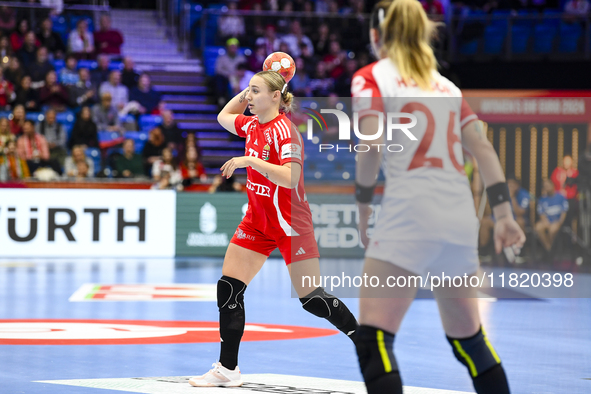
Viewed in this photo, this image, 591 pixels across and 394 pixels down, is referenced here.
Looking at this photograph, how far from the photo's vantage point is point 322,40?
18922mm

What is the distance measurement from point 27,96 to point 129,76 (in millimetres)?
2251

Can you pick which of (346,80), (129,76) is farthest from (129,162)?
(346,80)

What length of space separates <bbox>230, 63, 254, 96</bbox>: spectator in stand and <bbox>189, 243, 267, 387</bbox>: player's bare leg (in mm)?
13445

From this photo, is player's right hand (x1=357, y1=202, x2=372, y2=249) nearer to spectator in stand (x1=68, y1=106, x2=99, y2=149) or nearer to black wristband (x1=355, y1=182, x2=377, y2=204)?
black wristband (x1=355, y1=182, x2=377, y2=204)

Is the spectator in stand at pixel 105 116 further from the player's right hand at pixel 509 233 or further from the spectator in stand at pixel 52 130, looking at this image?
the player's right hand at pixel 509 233

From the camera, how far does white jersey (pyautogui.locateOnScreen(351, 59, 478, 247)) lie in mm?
2783

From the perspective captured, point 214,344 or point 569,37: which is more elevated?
point 569,37

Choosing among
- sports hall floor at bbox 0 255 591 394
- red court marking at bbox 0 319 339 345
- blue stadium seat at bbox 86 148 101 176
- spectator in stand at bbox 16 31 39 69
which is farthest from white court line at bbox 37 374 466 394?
spectator in stand at bbox 16 31 39 69

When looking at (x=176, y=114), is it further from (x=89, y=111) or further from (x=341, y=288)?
(x=341, y=288)

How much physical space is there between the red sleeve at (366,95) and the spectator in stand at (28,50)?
591 inches

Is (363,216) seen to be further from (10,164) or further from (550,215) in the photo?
(550,215)

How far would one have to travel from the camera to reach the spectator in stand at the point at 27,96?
15.8m

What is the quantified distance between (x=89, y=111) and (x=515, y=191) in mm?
8205

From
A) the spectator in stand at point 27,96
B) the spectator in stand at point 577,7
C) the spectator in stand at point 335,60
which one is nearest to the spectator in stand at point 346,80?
the spectator in stand at point 335,60
